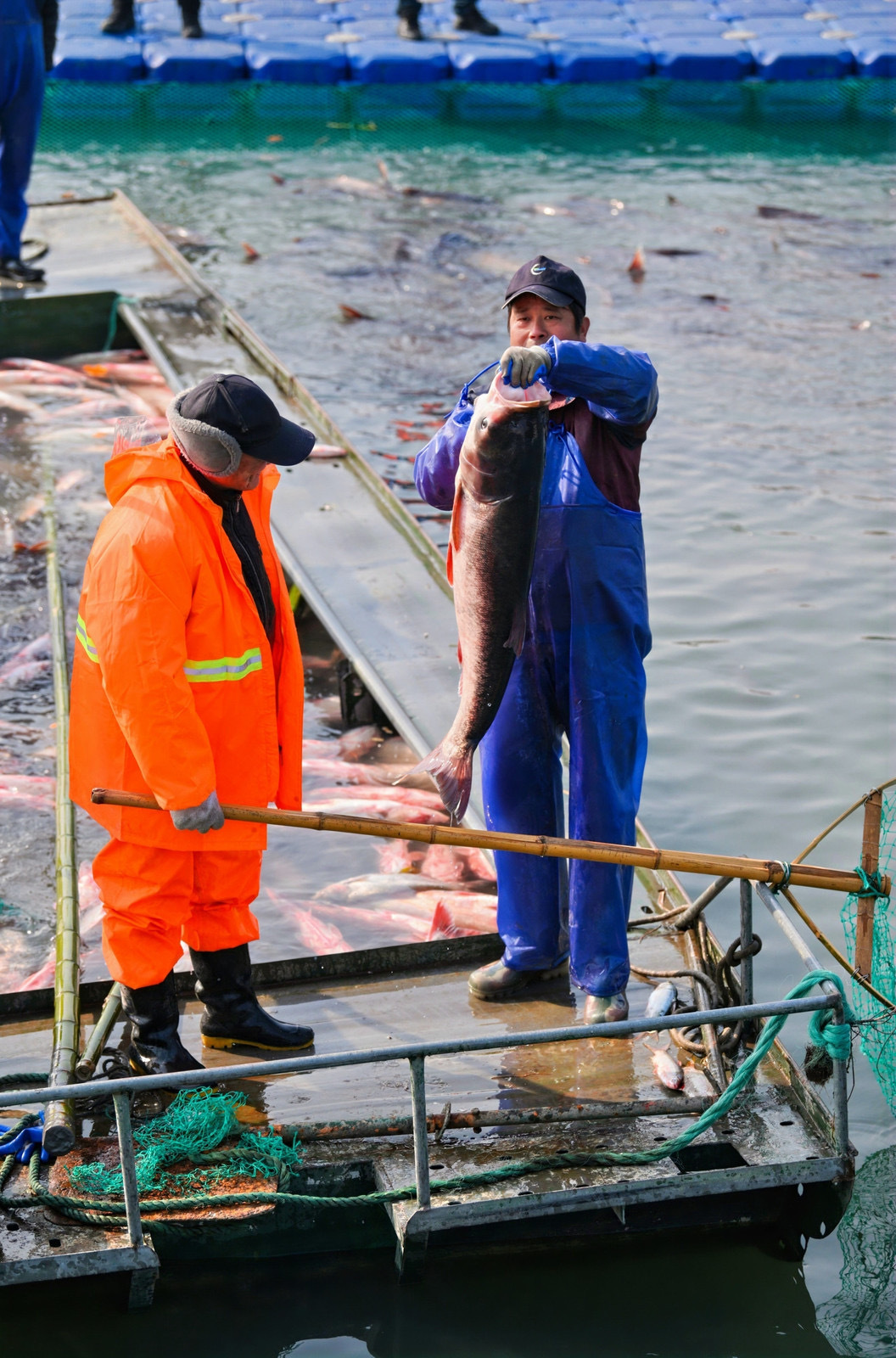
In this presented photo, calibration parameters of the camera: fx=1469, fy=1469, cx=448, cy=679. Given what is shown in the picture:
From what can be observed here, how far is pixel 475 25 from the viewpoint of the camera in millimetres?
25078

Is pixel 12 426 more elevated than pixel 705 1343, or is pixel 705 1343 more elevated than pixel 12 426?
pixel 12 426

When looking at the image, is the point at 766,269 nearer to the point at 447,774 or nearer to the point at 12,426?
the point at 12,426

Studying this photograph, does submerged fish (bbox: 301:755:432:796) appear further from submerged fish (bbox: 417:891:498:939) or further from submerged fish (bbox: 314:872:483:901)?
submerged fish (bbox: 417:891:498:939)

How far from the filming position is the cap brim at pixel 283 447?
4.46 metres

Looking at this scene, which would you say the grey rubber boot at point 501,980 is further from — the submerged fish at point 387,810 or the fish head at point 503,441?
the fish head at point 503,441

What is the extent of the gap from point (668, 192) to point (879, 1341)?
61.6 feet

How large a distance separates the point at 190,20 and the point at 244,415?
2212 centimetres

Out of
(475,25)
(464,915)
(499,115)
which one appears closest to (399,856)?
(464,915)

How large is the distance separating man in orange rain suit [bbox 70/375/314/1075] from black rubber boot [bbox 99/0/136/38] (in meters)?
21.8

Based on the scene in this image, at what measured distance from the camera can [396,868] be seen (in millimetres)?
6855

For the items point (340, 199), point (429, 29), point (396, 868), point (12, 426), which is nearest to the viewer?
point (396, 868)

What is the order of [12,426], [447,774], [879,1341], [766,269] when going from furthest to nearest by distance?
[766,269] → [12,426] → [879,1341] → [447,774]

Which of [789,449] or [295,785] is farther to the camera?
[789,449]

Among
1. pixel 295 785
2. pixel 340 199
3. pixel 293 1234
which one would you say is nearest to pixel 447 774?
pixel 295 785
